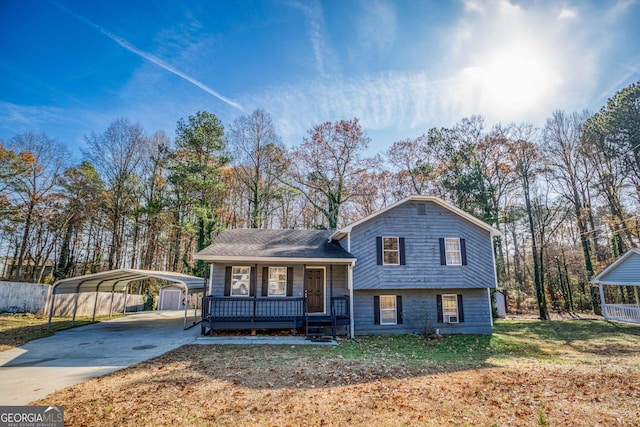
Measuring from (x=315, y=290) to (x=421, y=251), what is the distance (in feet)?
16.7

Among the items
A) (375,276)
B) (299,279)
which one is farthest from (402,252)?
(299,279)

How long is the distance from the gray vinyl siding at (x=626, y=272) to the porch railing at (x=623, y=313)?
5.12 ft

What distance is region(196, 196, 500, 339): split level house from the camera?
12430 millimetres

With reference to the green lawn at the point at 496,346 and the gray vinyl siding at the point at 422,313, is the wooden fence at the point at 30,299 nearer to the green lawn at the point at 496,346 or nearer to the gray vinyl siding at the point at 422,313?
the gray vinyl siding at the point at 422,313

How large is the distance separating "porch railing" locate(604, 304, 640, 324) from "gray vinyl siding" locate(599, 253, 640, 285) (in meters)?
1.56

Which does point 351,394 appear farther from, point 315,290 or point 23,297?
point 23,297

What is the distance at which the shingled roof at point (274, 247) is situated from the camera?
40.3 feet

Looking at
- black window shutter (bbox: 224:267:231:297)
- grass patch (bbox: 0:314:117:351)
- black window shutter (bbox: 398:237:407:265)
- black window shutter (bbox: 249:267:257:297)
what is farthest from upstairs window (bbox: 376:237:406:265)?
grass patch (bbox: 0:314:117:351)

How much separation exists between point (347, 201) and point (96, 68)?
58.6 feet

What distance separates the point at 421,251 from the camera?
13.6 metres

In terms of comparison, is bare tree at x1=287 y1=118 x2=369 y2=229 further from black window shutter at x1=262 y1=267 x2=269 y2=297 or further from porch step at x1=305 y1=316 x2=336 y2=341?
porch step at x1=305 y1=316 x2=336 y2=341

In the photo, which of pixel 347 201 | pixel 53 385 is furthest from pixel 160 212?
pixel 53 385

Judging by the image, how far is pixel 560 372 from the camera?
7.57 m

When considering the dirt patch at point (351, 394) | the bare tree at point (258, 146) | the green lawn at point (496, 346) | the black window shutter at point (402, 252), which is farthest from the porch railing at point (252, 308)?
the bare tree at point (258, 146)
